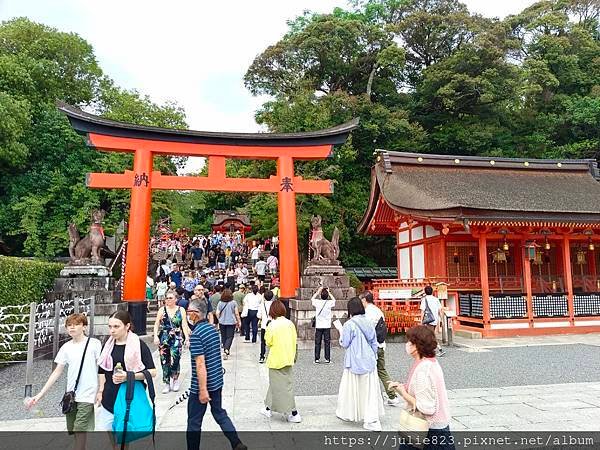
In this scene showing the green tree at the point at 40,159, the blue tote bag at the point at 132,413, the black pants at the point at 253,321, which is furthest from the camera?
the green tree at the point at 40,159

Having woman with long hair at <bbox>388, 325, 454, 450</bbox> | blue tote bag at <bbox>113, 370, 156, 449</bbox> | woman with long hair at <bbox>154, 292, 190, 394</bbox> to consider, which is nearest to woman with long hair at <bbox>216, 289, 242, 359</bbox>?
woman with long hair at <bbox>154, 292, 190, 394</bbox>

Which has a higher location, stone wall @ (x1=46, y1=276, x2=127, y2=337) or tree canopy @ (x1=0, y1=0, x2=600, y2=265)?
tree canopy @ (x1=0, y1=0, x2=600, y2=265)

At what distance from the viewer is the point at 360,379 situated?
5.42 m

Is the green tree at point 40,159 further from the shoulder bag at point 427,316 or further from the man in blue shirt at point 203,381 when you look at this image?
the man in blue shirt at point 203,381

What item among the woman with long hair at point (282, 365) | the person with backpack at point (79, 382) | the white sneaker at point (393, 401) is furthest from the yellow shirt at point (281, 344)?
the person with backpack at point (79, 382)

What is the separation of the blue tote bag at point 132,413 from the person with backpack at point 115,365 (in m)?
0.05

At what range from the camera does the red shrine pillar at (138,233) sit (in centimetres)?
1262

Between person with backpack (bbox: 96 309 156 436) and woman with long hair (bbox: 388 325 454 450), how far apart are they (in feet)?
→ 7.43

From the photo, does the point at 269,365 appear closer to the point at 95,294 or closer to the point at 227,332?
the point at 227,332

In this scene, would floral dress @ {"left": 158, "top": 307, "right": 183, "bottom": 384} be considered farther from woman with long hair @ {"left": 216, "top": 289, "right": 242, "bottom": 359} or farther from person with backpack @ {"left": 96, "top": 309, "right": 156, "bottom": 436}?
person with backpack @ {"left": 96, "top": 309, "right": 156, "bottom": 436}

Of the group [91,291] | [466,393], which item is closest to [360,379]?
[466,393]

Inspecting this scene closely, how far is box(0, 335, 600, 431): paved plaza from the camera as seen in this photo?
18.1 ft

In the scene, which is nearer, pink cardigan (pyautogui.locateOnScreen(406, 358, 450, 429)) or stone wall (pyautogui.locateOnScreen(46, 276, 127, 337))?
pink cardigan (pyautogui.locateOnScreen(406, 358, 450, 429))

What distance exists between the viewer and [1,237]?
20109 mm
